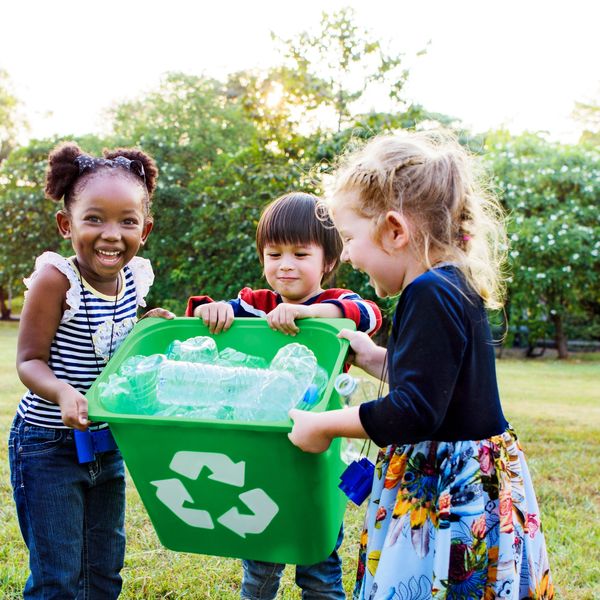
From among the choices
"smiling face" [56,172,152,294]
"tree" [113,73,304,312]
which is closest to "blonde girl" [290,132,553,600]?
"smiling face" [56,172,152,294]

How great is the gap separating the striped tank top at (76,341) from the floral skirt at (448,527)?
81cm

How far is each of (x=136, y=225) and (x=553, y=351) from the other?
12753 millimetres

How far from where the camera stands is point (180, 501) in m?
1.59

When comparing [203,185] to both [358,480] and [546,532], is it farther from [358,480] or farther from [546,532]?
[358,480]

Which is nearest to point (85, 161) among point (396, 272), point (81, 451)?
point (81, 451)

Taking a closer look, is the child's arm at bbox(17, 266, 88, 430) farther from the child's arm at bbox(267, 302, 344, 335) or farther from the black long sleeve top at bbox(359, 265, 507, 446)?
the black long sleeve top at bbox(359, 265, 507, 446)

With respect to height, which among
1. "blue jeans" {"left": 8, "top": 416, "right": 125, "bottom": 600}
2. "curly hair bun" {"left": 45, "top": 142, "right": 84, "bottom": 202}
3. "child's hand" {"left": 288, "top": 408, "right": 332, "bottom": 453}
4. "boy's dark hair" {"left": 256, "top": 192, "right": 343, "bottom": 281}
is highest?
"curly hair bun" {"left": 45, "top": 142, "right": 84, "bottom": 202}

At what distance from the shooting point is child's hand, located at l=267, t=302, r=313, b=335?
178 cm

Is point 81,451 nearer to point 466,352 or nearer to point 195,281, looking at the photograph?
point 466,352

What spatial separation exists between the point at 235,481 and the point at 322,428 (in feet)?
0.93

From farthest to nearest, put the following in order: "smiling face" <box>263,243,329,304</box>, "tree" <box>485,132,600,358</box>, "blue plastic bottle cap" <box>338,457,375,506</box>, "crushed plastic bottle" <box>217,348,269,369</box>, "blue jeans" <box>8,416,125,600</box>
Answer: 1. "tree" <box>485,132,600,358</box>
2. "smiling face" <box>263,243,329,304</box>
3. "crushed plastic bottle" <box>217,348,269,369</box>
4. "blue jeans" <box>8,416,125,600</box>
5. "blue plastic bottle cap" <box>338,457,375,506</box>

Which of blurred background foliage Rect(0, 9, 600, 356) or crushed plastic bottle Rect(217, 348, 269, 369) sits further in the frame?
blurred background foliage Rect(0, 9, 600, 356)

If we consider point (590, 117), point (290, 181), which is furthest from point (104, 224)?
point (590, 117)

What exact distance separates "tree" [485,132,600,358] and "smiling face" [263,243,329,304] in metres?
9.21
